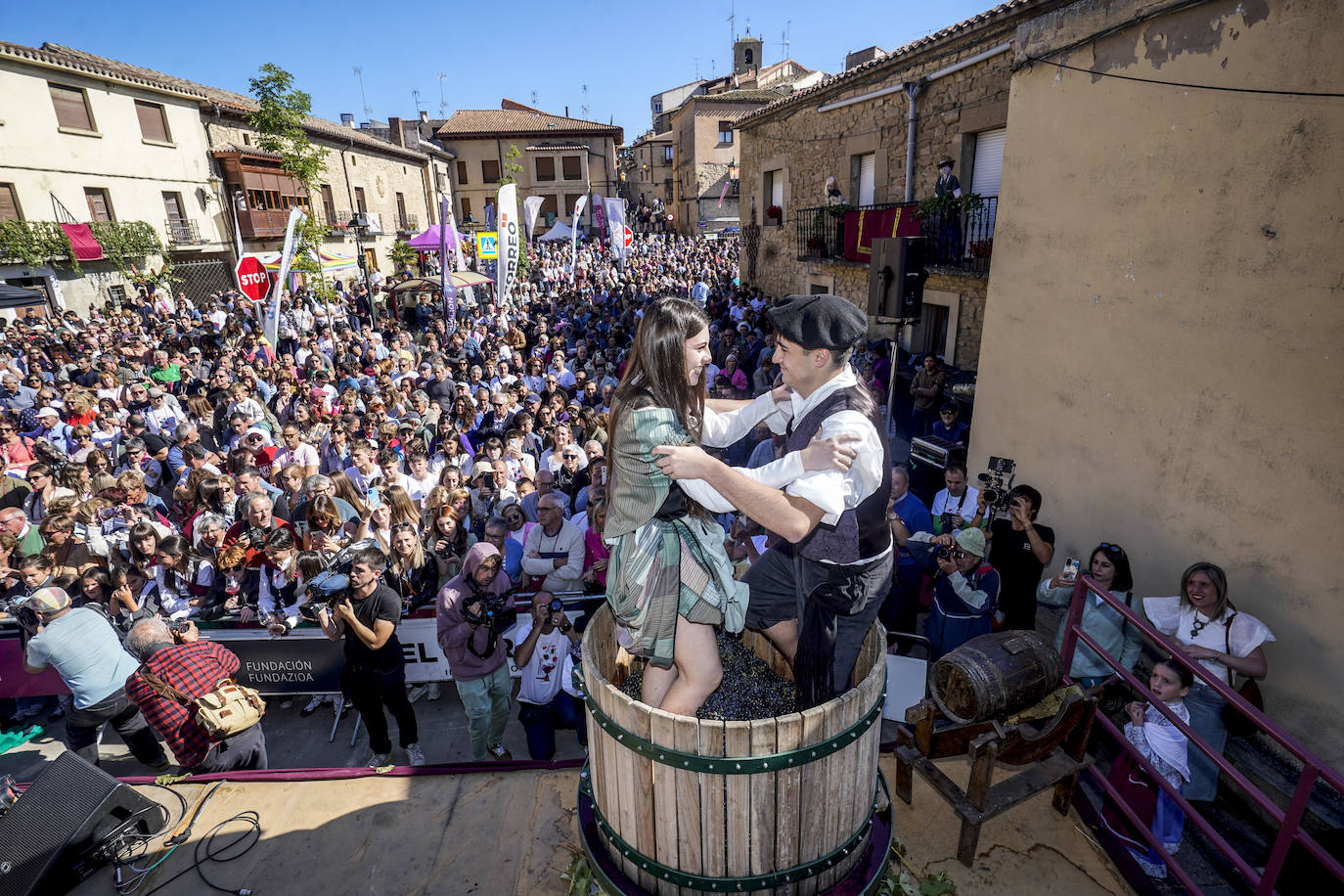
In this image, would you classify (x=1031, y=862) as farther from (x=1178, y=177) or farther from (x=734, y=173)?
(x=734, y=173)

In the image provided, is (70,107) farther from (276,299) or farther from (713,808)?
(713,808)

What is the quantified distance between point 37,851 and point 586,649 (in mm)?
3079

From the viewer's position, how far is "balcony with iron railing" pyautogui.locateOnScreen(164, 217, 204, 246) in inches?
1010

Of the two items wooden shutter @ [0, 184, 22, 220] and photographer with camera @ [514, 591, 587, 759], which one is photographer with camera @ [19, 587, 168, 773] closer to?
photographer with camera @ [514, 591, 587, 759]

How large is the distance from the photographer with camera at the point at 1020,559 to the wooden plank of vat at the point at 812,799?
3.53m

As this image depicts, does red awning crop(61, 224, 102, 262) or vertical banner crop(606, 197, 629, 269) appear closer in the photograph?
red awning crop(61, 224, 102, 262)

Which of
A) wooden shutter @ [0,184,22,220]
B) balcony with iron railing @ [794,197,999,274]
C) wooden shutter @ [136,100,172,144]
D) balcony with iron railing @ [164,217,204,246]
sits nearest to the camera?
balcony with iron railing @ [794,197,999,274]

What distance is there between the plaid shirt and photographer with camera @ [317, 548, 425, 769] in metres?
0.83

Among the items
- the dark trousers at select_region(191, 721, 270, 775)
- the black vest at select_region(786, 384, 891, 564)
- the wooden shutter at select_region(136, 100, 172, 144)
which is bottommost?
the dark trousers at select_region(191, 721, 270, 775)

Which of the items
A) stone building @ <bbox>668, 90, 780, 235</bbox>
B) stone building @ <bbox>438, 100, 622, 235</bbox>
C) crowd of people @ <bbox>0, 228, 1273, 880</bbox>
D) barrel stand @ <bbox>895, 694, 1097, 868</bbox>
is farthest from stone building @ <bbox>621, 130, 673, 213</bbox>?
barrel stand @ <bbox>895, 694, 1097, 868</bbox>

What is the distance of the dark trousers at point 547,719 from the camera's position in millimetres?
5320

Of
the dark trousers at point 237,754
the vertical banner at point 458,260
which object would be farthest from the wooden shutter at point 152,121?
the dark trousers at point 237,754

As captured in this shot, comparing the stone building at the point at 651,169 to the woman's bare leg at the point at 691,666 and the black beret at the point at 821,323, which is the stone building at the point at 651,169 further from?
the woman's bare leg at the point at 691,666

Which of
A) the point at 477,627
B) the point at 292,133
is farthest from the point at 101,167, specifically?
the point at 477,627
